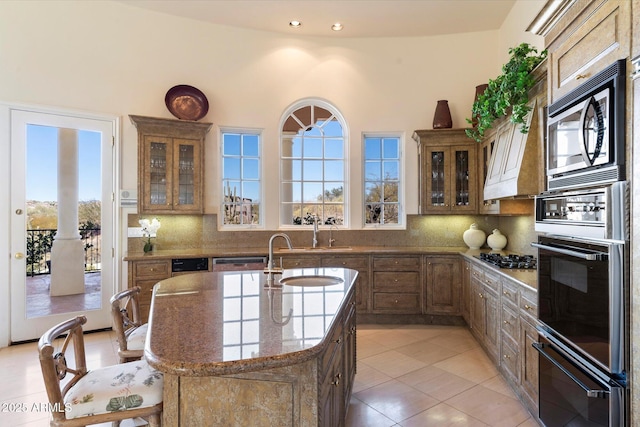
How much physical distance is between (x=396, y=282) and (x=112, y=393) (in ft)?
11.4

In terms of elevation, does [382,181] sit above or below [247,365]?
above

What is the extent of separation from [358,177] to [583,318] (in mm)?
3563

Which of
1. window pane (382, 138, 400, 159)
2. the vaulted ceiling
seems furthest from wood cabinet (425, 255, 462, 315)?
the vaulted ceiling

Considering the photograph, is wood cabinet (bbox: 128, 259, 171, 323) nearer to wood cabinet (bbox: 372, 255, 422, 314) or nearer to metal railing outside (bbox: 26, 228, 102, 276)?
metal railing outside (bbox: 26, 228, 102, 276)

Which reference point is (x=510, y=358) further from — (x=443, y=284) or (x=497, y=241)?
(x=497, y=241)

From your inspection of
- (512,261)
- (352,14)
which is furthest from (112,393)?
(352,14)

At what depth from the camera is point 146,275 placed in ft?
13.4

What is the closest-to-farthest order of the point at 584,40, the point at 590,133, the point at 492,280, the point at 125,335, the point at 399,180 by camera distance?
the point at 590,133 → the point at 584,40 → the point at 125,335 → the point at 492,280 → the point at 399,180

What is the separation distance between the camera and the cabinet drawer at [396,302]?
4426 millimetres

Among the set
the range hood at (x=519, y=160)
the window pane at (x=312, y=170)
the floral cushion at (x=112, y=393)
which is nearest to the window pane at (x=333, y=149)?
the window pane at (x=312, y=170)

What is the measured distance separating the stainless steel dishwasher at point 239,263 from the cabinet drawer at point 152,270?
1.72 feet

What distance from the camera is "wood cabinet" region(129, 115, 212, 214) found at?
430 cm

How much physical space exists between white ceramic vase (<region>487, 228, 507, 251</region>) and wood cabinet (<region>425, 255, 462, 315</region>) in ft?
1.50

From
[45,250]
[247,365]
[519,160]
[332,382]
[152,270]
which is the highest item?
[519,160]
